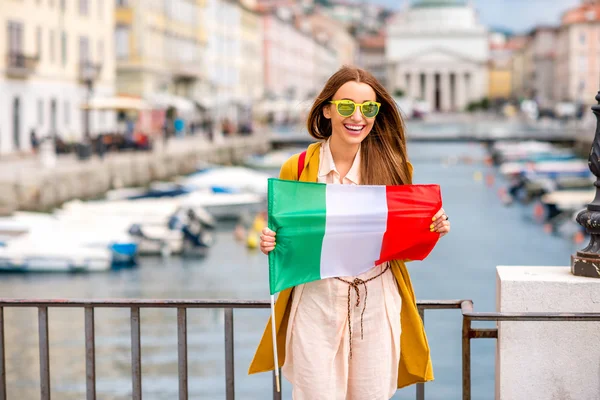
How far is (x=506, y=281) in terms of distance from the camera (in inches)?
199

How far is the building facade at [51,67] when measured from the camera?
42719mm

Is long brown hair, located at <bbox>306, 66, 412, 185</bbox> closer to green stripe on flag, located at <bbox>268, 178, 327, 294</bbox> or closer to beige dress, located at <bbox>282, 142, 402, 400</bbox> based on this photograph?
green stripe on flag, located at <bbox>268, 178, 327, 294</bbox>

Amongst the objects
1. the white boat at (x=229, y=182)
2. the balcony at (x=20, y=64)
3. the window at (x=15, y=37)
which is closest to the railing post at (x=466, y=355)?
the white boat at (x=229, y=182)

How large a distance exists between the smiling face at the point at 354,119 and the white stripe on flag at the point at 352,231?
0.21 m

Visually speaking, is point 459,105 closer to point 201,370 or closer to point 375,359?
point 201,370

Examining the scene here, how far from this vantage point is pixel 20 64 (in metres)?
43.7

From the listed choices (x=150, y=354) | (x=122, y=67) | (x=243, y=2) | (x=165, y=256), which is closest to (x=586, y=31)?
(x=243, y=2)

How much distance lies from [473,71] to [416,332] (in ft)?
570

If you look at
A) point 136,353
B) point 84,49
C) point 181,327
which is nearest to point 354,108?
point 181,327

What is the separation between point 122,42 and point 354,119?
2410 inches

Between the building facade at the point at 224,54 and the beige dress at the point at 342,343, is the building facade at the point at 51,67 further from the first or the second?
the beige dress at the point at 342,343

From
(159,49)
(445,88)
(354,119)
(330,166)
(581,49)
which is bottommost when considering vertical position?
(330,166)

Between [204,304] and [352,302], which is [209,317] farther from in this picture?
[352,302]

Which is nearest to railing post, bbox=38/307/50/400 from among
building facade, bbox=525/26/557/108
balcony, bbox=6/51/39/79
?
balcony, bbox=6/51/39/79
